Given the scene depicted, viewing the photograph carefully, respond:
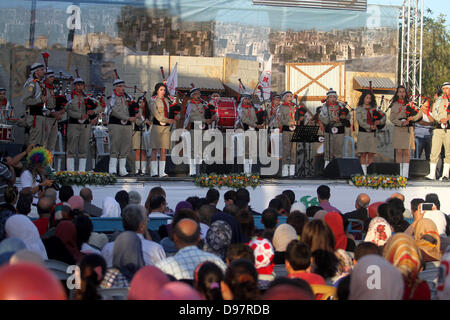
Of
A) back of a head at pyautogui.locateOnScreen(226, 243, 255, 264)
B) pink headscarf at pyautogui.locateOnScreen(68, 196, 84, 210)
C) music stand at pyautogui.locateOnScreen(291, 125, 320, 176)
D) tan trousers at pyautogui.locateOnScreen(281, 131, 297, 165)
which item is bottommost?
back of a head at pyautogui.locateOnScreen(226, 243, 255, 264)

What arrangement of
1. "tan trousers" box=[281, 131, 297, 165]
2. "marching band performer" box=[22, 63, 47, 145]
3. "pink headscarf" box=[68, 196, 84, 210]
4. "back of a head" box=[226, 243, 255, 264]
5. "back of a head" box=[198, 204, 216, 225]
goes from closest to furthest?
"back of a head" box=[226, 243, 255, 264]
"back of a head" box=[198, 204, 216, 225]
"pink headscarf" box=[68, 196, 84, 210]
"marching band performer" box=[22, 63, 47, 145]
"tan trousers" box=[281, 131, 297, 165]

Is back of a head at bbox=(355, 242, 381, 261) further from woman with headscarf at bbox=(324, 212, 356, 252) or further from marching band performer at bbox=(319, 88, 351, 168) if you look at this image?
marching band performer at bbox=(319, 88, 351, 168)

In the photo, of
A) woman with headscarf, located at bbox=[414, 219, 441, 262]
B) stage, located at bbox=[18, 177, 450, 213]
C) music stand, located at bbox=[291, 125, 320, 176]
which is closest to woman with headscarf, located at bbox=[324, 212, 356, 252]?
woman with headscarf, located at bbox=[414, 219, 441, 262]

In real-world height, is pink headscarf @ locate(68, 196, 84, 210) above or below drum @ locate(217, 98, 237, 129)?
below

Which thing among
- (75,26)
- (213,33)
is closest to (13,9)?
(75,26)

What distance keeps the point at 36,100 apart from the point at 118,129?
1.62 m

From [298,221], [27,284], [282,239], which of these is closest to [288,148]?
[298,221]

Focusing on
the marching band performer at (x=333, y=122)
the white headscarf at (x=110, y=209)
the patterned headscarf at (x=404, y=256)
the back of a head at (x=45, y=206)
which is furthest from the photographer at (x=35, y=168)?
the patterned headscarf at (x=404, y=256)

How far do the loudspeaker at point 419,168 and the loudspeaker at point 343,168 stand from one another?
144 cm

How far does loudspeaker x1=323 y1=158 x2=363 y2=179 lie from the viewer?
12672mm

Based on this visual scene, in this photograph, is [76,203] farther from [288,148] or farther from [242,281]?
[288,148]

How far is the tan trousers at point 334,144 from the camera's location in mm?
13648

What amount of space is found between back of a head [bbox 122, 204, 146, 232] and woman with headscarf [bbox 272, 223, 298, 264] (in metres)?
1.36
